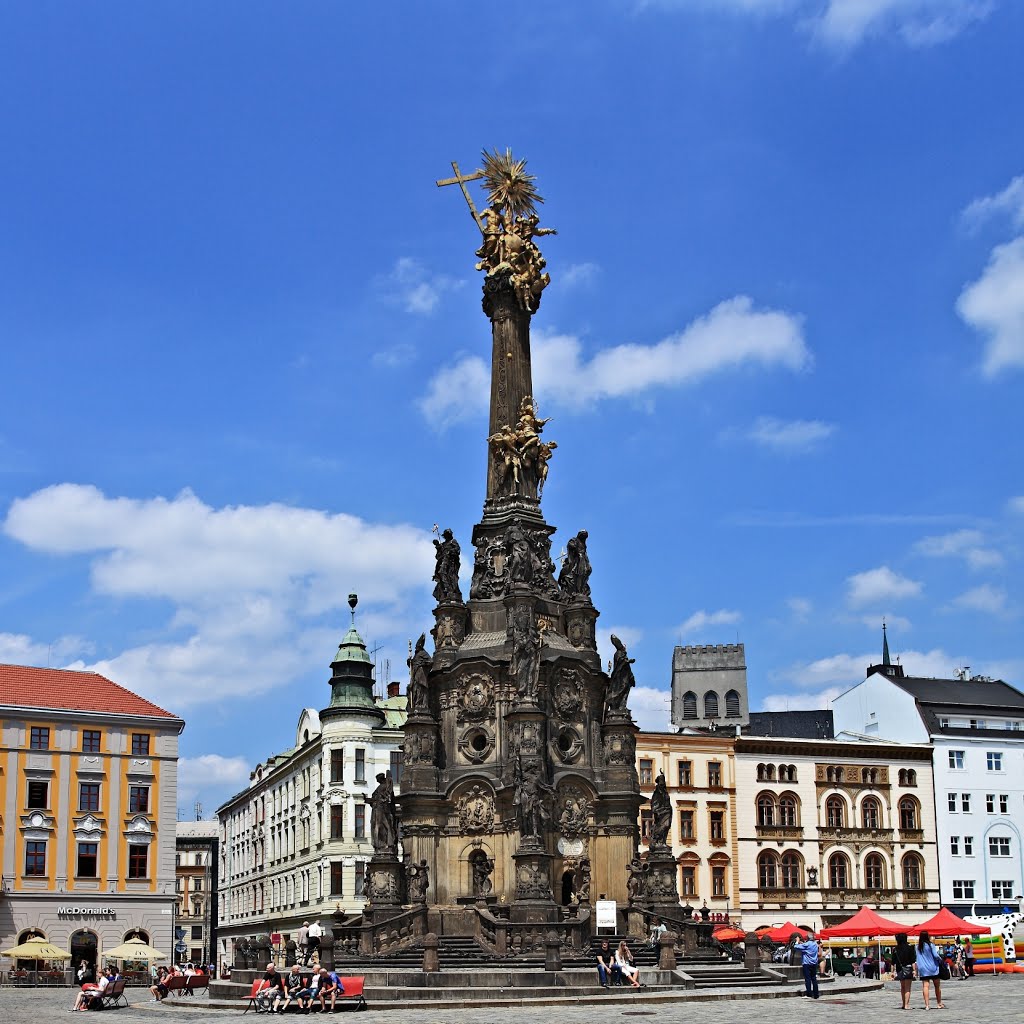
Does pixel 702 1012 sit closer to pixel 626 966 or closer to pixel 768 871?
pixel 626 966

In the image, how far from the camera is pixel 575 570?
143 ft

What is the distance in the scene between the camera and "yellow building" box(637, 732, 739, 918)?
70500mm

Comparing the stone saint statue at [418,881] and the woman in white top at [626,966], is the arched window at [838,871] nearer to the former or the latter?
Answer: the stone saint statue at [418,881]

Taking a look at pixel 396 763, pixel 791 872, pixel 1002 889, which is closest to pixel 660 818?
pixel 396 763

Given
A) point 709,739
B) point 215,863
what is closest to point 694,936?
point 709,739

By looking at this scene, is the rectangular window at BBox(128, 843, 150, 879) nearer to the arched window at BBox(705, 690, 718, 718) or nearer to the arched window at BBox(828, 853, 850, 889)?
the arched window at BBox(828, 853, 850, 889)

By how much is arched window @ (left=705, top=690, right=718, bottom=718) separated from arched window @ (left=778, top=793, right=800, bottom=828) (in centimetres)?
1944

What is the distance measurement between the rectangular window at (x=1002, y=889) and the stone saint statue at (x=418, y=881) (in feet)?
152

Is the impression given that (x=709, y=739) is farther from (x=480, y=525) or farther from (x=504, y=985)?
(x=504, y=985)

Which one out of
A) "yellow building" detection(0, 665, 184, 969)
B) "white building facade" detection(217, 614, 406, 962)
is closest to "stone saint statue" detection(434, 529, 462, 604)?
"white building facade" detection(217, 614, 406, 962)

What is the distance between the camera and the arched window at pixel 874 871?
2886 inches

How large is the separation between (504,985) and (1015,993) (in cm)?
1328

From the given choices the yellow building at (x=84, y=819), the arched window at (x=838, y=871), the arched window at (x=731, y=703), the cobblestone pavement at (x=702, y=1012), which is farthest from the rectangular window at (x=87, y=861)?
the arched window at (x=731, y=703)

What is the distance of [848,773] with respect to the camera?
74.1 meters
